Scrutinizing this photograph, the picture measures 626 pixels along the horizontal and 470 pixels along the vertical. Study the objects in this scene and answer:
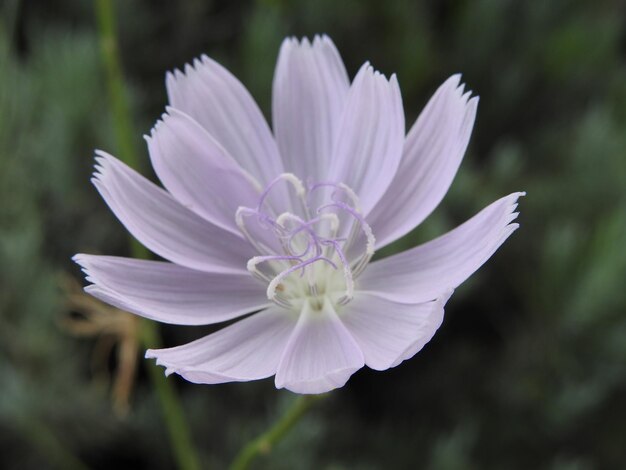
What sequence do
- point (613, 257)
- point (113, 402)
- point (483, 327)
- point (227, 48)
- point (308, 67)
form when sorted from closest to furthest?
point (308, 67) < point (613, 257) < point (113, 402) < point (483, 327) < point (227, 48)

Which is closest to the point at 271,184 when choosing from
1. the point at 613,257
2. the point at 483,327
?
the point at 613,257

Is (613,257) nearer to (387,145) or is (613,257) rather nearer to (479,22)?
(387,145)

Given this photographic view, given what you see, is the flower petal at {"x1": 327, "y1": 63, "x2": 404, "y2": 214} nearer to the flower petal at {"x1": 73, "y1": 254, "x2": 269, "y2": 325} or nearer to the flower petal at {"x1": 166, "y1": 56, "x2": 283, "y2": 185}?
the flower petal at {"x1": 166, "y1": 56, "x2": 283, "y2": 185}

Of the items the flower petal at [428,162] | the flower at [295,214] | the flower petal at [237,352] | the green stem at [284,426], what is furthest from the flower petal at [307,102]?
the green stem at [284,426]

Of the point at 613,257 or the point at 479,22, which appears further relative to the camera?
the point at 479,22

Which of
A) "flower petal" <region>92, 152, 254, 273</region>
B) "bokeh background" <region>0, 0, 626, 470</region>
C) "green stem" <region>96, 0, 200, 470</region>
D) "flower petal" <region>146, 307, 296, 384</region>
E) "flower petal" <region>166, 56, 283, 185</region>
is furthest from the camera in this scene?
"bokeh background" <region>0, 0, 626, 470</region>

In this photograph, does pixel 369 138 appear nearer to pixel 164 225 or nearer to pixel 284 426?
pixel 164 225

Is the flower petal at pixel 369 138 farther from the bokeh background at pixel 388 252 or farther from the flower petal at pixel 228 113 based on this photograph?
the bokeh background at pixel 388 252

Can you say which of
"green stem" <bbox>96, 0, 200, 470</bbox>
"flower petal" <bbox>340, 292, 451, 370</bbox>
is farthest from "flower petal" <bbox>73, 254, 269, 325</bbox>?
"green stem" <bbox>96, 0, 200, 470</bbox>
